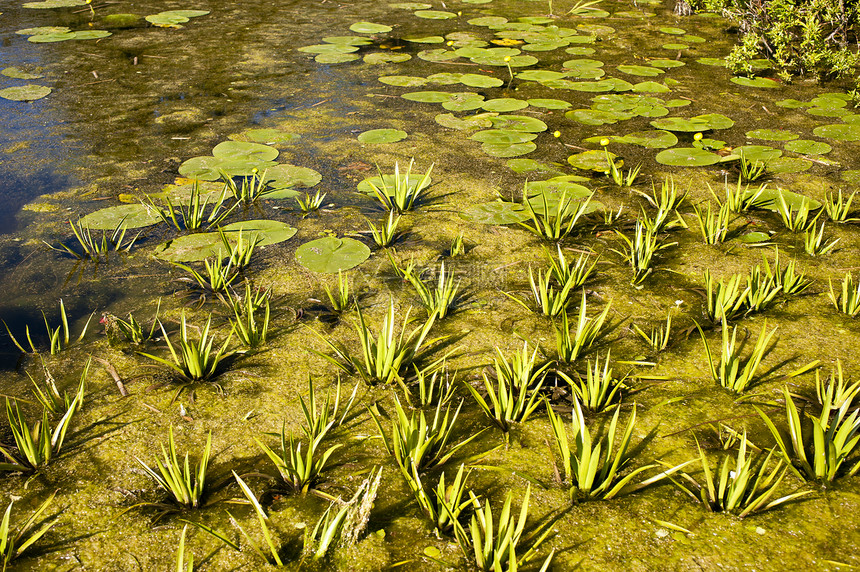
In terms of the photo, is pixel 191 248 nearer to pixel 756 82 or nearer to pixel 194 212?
pixel 194 212

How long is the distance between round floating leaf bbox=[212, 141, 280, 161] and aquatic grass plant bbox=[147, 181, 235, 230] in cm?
41

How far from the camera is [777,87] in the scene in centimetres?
427

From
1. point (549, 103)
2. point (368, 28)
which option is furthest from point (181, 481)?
point (368, 28)

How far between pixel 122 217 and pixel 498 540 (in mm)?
2092

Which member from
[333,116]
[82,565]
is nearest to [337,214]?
[333,116]

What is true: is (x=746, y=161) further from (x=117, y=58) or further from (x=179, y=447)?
(x=117, y=58)

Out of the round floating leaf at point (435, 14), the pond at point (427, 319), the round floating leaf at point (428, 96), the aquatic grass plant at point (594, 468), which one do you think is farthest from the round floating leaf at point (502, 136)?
the round floating leaf at point (435, 14)

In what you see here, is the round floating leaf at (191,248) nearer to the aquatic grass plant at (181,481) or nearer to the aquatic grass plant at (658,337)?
the aquatic grass plant at (181,481)

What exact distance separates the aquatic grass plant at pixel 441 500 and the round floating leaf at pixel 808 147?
9.43 feet

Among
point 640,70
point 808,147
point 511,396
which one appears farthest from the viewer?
point 640,70

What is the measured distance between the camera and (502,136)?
336 cm

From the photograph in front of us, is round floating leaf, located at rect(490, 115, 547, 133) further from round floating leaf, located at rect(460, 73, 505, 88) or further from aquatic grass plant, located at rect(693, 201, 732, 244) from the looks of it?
aquatic grass plant, located at rect(693, 201, 732, 244)

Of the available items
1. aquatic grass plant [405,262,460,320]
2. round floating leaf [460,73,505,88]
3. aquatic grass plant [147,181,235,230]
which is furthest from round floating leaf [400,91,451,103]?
aquatic grass plant [405,262,460,320]

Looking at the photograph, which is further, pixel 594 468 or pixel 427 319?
pixel 427 319
